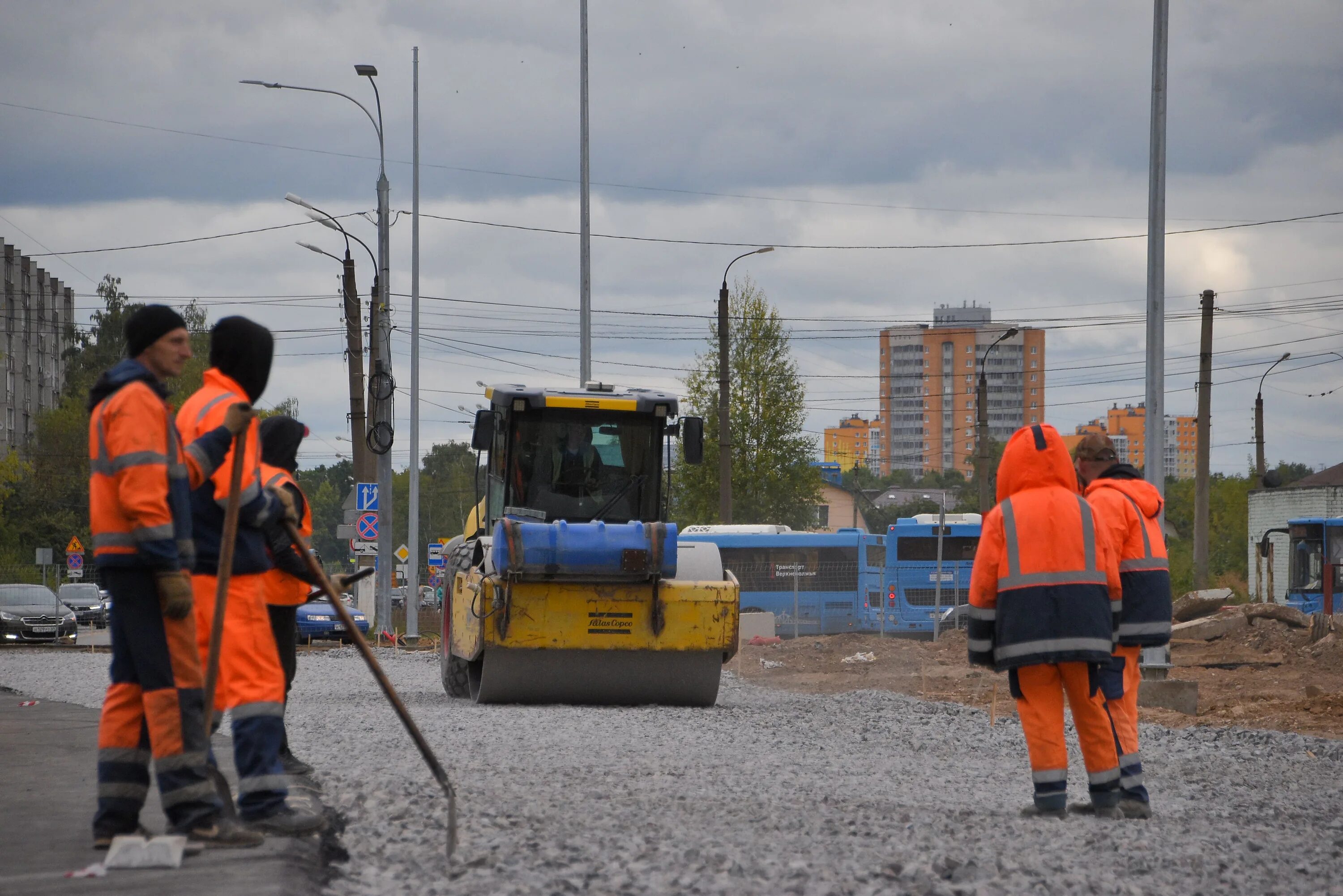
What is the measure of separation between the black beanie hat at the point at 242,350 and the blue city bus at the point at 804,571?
76.1 feet

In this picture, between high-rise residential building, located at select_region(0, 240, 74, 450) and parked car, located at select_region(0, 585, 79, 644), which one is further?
high-rise residential building, located at select_region(0, 240, 74, 450)

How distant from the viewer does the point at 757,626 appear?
28.4 metres

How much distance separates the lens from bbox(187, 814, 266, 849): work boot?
17.0 ft

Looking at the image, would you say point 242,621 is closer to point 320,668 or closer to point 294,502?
point 294,502

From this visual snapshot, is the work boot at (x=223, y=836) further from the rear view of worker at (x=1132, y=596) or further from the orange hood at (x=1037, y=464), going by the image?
the rear view of worker at (x=1132, y=596)

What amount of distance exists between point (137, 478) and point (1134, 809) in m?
4.69

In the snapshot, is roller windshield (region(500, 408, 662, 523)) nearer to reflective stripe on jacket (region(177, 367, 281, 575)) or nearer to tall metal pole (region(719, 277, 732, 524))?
reflective stripe on jacket (region(177, 367, 281, 575))

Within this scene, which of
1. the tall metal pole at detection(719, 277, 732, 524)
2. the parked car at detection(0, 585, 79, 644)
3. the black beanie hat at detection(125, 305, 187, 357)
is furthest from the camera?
the tall metal pole at detection(719, 277, 732, 524)

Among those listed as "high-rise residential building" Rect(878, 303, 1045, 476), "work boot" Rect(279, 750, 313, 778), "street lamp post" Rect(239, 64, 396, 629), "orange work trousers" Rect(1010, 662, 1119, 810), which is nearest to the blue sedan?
"street lamp post" Rect(239, 64, 396, 629)

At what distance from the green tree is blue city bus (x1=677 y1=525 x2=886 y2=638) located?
12.3 meters

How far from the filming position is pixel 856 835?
5770mm

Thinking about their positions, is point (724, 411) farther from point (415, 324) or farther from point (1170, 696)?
point (1170, 696)

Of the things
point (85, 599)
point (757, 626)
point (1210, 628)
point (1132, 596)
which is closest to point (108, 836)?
point (1132, 596)

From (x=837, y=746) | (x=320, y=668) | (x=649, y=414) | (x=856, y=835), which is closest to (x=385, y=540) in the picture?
(x=320, y=668)
